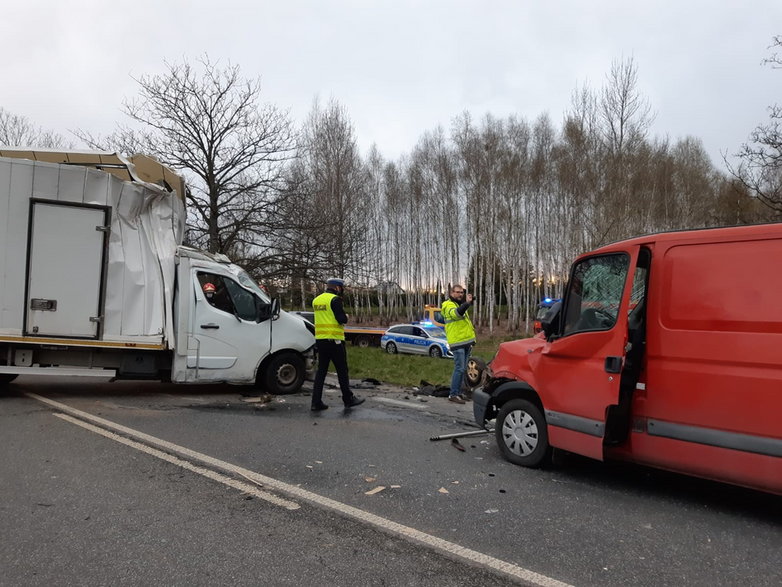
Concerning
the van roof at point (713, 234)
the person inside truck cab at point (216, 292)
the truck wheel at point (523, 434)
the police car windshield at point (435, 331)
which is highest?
the van roof at point (713, 234)

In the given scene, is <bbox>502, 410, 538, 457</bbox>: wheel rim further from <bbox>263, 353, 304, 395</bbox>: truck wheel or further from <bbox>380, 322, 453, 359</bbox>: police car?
<bbox>380, 322, 453, 359</bbox>: police car

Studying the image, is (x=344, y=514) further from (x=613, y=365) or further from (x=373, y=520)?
(x=613, y=365)

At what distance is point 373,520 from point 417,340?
62.9ft

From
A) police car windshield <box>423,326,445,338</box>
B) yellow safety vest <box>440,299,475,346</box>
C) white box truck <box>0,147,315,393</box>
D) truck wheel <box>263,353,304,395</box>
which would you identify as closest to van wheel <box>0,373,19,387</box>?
white box truck <box>0,147,315,393</box>

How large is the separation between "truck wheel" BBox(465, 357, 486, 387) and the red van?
14.4ft

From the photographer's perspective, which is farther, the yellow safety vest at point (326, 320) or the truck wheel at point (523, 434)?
the yellow safety vest at point (326, 320)

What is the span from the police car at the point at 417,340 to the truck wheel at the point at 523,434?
53.6ft

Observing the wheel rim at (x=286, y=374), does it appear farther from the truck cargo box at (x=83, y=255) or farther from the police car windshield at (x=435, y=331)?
the police car windshield at (x=435, y=331)

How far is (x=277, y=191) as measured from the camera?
55.6ft

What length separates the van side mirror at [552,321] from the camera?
16.0 feet

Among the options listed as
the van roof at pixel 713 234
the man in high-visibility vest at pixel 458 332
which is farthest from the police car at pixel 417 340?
the van roof at pixel 713 234

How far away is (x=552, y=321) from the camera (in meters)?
4.88

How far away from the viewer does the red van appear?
3621 mm

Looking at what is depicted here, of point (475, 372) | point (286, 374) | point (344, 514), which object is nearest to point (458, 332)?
point (475, 372)
